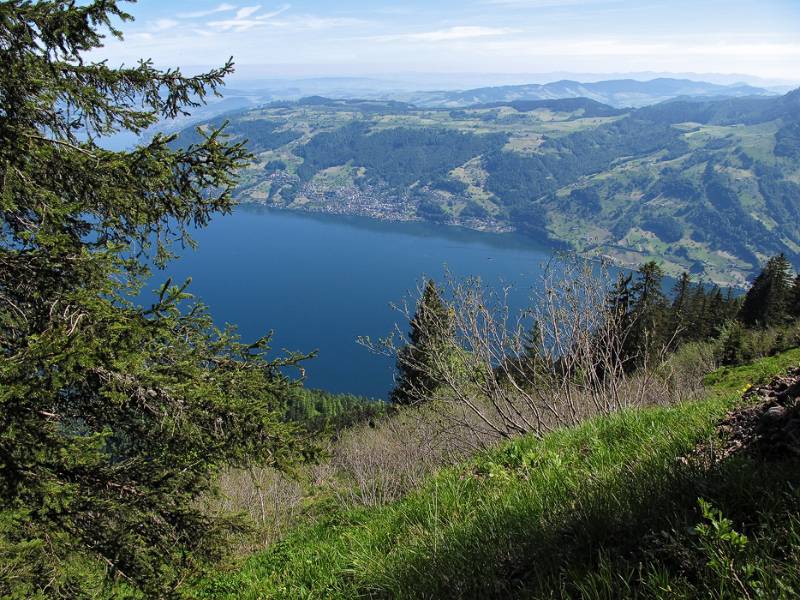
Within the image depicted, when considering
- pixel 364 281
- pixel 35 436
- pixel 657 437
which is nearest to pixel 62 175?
pixel 35 436

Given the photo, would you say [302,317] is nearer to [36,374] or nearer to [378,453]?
[378,453]

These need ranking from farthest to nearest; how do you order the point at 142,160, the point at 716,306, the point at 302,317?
the point at 302,317 → the point at 716,306 → the point at 142,160

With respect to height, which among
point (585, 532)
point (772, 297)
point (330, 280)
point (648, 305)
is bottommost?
point (330, 280)

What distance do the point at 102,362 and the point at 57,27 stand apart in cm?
324

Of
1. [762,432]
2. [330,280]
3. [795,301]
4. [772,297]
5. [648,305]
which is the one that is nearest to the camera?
[762,432]

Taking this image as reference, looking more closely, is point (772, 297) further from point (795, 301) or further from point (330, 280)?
point (330, 280)

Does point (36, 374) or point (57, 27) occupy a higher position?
point (57, 27)

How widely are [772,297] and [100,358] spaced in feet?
161

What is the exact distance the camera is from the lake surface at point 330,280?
3893 inches

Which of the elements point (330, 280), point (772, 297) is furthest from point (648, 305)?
point (330, 280)

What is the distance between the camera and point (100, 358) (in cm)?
374

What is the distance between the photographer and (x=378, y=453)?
20.2 meters

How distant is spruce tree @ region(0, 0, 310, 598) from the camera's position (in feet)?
12.3

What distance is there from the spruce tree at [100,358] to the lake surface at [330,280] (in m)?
60.7
